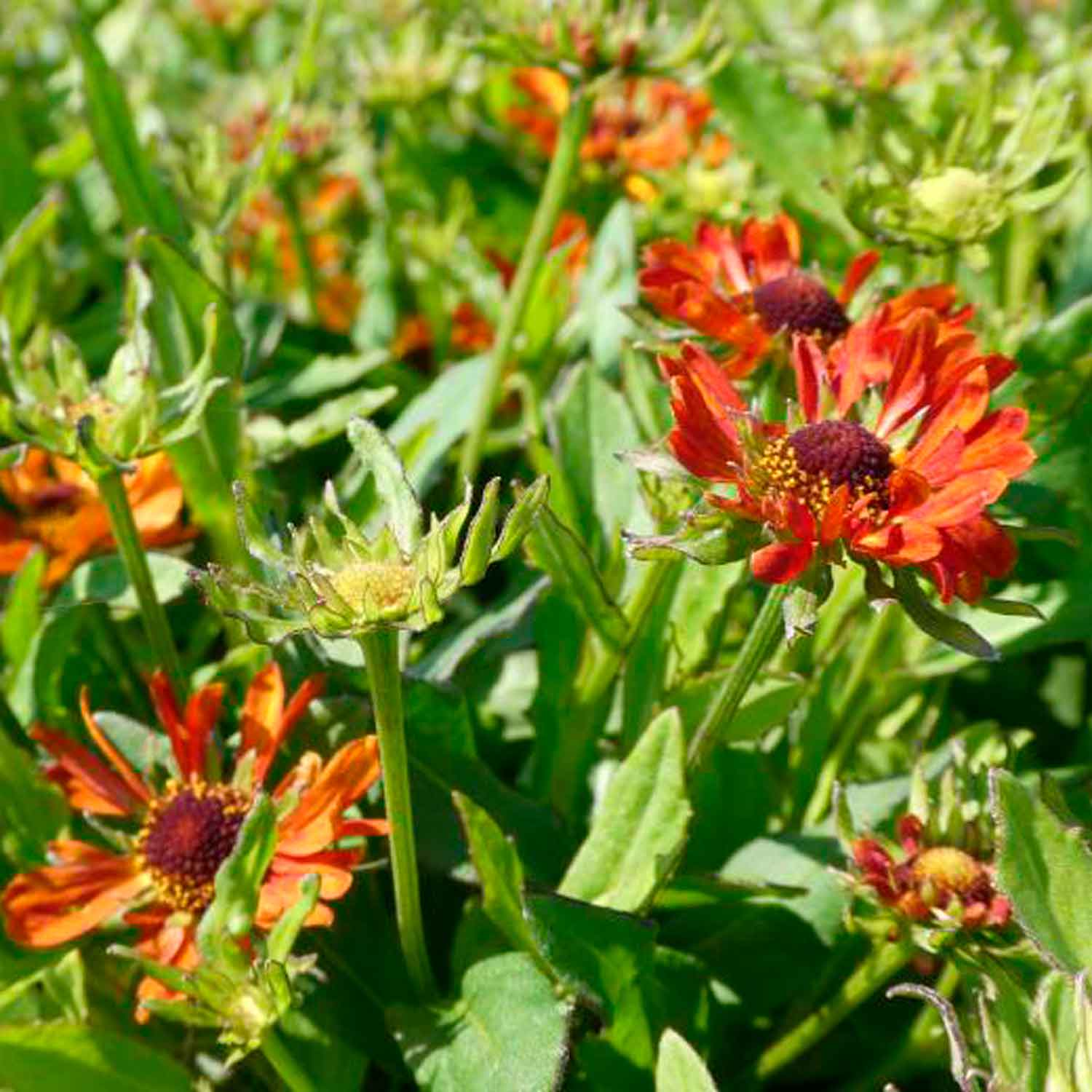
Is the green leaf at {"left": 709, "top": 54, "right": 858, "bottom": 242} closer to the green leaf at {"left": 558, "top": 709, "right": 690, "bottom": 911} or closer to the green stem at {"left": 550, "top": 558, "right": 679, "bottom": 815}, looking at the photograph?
the green stem at {"left": 550, "top": 558, "right": 679, "bottom": 815}

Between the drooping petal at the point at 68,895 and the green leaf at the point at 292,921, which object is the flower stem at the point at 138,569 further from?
the green leaf at the point at 292,921

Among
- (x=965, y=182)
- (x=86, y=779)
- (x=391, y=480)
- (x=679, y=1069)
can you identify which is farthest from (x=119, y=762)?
(x=965, y=182)

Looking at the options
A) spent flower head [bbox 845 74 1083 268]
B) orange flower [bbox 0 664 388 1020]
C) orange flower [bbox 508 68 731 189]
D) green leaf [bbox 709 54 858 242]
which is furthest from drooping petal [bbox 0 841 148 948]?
orange flower [bbox 508 68 731 189]

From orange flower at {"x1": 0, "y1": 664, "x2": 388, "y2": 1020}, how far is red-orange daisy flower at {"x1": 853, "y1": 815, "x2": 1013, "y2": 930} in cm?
26

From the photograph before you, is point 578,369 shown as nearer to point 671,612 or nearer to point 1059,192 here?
point 671,612

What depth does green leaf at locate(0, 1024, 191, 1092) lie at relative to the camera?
2.63 ft

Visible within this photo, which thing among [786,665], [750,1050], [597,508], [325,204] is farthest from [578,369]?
[325,204]

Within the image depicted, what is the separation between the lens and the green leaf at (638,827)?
2.90 ft

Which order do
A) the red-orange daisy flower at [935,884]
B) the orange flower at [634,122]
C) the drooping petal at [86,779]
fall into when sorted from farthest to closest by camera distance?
the orange flower at [634,122] → the drooping petal at [86,779] → the red-orange daisy flower at [935,884]

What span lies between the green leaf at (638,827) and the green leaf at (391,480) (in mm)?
175

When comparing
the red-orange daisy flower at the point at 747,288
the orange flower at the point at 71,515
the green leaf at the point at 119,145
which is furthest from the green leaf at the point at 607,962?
the green leaf at the point at 119,145

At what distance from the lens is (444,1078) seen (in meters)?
0.87

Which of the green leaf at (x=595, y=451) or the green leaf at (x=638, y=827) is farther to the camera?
the green leaf at (x=595, y=451)

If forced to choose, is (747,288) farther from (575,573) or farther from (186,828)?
(186,828)
